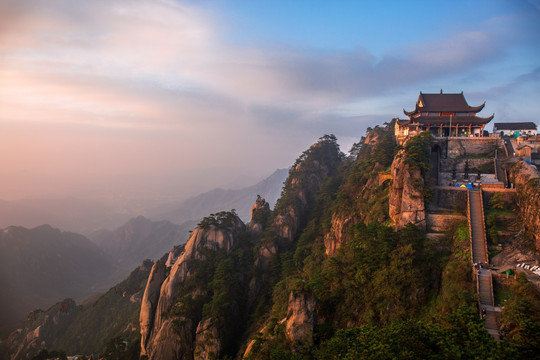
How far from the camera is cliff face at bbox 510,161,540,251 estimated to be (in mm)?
22391

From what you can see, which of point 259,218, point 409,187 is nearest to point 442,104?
point 409,187

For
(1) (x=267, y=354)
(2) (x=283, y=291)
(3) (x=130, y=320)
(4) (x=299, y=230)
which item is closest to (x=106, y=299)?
(3) (x=130, y=320)

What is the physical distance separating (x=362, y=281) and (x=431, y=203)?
31.3 ft

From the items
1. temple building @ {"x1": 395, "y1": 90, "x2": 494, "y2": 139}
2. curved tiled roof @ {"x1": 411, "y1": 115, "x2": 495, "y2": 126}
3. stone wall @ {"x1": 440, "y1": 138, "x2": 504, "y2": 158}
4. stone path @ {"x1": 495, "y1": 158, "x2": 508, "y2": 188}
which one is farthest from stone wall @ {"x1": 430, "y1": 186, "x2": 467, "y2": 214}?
curved tiled roof @ {"x1": 411, "y1": 115, "x2": 495, "y2": 126}

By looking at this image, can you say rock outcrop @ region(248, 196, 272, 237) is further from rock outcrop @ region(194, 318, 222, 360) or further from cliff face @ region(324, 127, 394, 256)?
rock outcrop @ region(194, 318, 222, 360)

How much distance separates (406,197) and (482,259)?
7.14 metres

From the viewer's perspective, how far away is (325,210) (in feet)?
145

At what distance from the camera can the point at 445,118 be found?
39.6 m

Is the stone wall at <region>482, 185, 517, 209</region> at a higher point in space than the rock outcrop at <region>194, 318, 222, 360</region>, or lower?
higher

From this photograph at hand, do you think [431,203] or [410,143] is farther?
Result: [410,143]

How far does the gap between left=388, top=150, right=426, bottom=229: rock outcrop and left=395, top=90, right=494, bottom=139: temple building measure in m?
11.6

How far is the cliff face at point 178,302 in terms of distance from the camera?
3284 cm

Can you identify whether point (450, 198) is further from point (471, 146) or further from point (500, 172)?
point (471, 146)

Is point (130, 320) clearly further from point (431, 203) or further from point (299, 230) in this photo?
point (431, 203)
